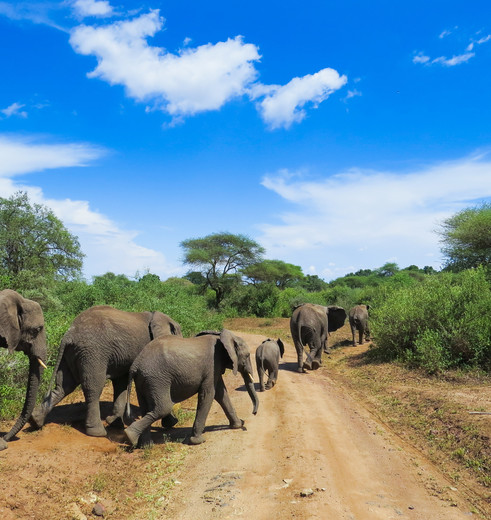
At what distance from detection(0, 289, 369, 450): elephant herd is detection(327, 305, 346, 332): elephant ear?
29.0 ft

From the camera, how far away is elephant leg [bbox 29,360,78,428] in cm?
728

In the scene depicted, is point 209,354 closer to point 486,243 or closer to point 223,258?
point 486,243

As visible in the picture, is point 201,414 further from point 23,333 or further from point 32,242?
point 32,242

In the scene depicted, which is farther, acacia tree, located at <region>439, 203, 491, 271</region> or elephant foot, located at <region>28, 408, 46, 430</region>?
acacia tree, located at <region>439, 203, 491, 271</region>

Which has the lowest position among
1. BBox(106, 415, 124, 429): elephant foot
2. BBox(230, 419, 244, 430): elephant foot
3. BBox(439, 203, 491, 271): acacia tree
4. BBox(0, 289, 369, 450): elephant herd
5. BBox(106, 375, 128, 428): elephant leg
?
BBox(230, 419, 244, 430): elephant foot

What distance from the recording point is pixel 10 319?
20.4ft

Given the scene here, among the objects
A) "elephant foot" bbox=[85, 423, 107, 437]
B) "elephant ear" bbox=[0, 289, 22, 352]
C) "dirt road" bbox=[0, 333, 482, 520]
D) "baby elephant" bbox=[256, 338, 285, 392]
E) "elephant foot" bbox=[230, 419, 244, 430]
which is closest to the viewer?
"dirt road" bbox=[0, 333, 482, 520]

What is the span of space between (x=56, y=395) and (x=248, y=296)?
29.7 meters

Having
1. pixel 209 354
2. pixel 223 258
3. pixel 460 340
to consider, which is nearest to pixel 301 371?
pixel 460 340

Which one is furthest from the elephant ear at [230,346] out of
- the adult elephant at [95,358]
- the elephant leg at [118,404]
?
the elephant leg at [118,404]

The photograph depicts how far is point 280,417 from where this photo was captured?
912cm

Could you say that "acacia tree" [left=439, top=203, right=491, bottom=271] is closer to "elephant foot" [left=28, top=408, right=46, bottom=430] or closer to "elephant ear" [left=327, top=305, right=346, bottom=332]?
"elephant ear" [left=327, top=305, right=346, bottom=332]

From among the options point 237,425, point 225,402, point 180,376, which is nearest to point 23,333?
point 180,376

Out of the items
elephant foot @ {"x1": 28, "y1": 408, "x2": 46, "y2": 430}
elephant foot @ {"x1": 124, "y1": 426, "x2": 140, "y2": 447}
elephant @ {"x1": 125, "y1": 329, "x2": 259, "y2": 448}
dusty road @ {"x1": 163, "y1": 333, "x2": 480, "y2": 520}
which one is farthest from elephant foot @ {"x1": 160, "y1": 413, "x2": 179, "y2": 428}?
elephant foot @ {"x1": 28, "y1": 408, "x2": 46, "y2": 430}
